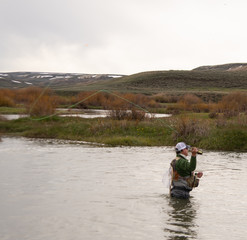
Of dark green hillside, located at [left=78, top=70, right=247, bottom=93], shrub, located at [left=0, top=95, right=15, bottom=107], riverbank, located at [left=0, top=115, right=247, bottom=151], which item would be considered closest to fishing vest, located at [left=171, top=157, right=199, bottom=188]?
riverbank, located at [left=0, top=115, right=247, bottom=151]

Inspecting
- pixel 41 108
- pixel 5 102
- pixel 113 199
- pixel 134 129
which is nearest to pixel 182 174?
pixel 113 199

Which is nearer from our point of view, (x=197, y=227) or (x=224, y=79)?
(x=197, y=227)

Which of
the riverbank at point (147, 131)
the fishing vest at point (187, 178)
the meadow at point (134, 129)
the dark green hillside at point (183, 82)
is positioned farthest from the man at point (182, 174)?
the dark green hillside at point (183, 82)

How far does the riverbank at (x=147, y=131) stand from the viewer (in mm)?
18469

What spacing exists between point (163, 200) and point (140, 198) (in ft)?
1.84

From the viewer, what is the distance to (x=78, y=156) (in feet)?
52.4

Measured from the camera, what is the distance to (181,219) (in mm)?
8477

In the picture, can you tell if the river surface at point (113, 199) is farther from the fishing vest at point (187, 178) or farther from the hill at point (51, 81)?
the hill at point (51, 81)

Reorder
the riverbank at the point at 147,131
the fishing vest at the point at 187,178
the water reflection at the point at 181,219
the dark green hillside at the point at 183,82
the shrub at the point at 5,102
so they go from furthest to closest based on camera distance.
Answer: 1. the dark green hillside at the point at 183,82
2. the shrub at the point at 5,102
3. the riverbank at the point at 147,131
4. the fishing vest at the point at 187,178
5. the water reflection at the point at 181,219

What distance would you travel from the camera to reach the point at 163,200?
9.81 metres

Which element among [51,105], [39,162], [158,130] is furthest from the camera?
[51,105]

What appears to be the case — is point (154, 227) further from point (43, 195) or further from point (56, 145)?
point (56, 145)

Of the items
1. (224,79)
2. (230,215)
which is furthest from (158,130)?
(224,79)

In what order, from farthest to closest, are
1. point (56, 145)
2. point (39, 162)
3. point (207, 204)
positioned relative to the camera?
point (56, 145)
point (39, 162)
point (207, 204)
